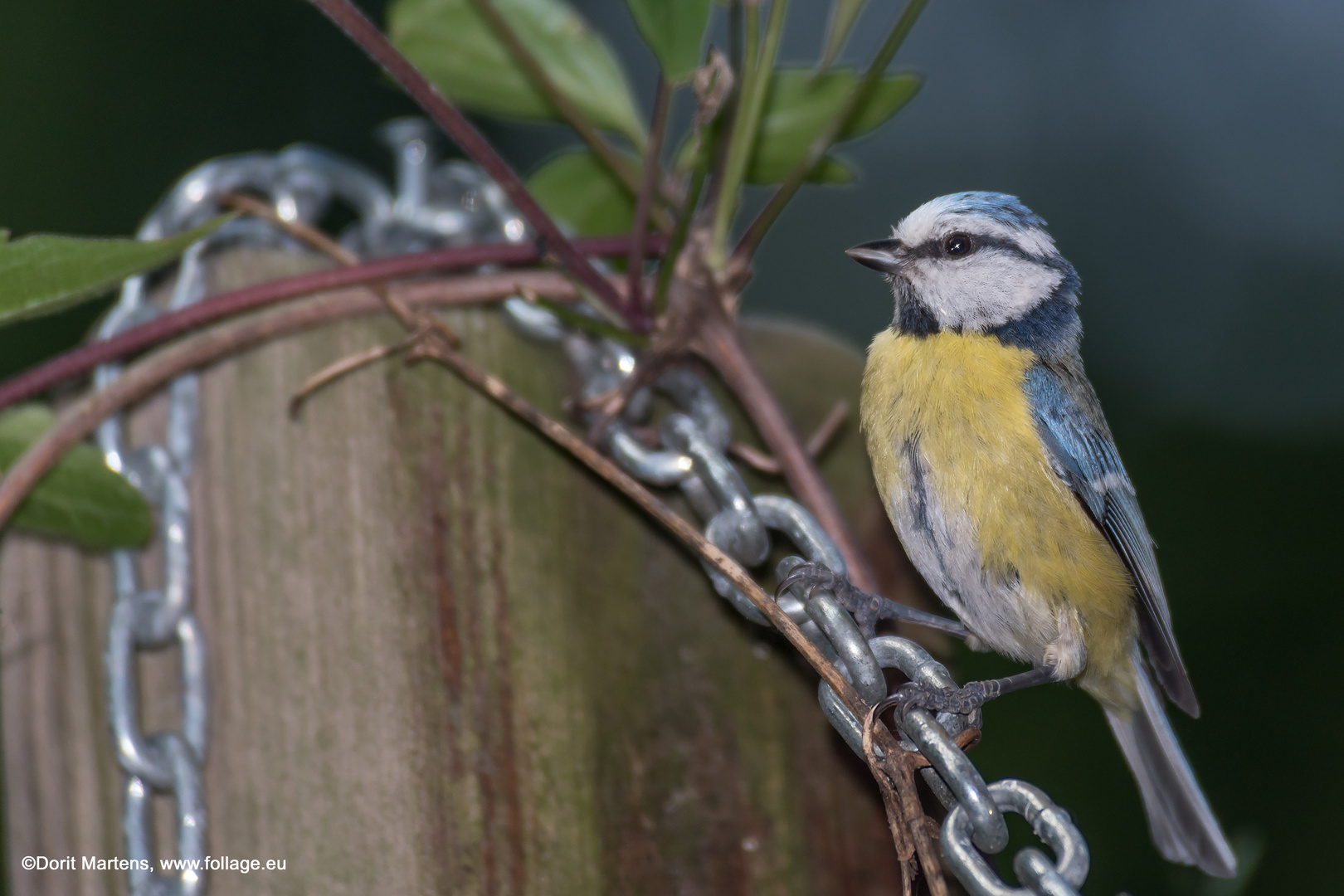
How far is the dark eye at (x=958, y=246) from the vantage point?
5.88 feet

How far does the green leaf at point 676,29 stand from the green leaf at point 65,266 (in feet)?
1.95

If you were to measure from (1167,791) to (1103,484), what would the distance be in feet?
1.89

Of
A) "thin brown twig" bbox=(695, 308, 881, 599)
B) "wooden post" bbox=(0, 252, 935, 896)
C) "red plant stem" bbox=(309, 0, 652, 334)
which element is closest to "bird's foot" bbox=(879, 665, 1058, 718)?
"thin brown twig" bbox=(695, 308, 881, 599)

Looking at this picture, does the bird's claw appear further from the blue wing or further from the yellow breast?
the blue wing

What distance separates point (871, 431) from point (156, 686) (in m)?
1.04

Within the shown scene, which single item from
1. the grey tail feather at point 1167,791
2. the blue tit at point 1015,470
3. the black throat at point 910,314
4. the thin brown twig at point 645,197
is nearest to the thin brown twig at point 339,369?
the thin brown twig at point 645,197

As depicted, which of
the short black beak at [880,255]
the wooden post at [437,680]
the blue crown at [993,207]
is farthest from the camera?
the short black beak at [880,255]

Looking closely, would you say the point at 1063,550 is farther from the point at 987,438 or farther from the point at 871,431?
the point at 871,431

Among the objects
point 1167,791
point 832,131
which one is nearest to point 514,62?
point 832,131

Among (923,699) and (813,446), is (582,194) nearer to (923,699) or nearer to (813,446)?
(813,446)

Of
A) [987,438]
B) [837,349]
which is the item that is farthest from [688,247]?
[987,438]

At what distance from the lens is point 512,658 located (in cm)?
128

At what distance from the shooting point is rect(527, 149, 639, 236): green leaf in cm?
182

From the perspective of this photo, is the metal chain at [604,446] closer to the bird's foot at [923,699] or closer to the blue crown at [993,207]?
the bird's foot at [923,699]
